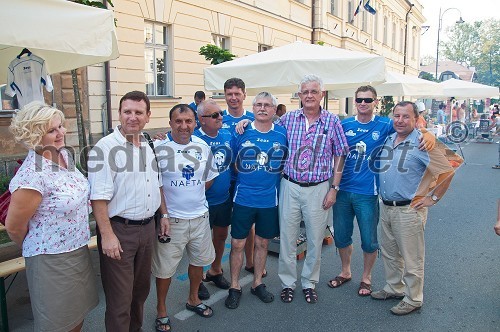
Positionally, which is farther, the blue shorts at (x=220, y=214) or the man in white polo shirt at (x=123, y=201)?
the blue shorts at (x=220, y=214)

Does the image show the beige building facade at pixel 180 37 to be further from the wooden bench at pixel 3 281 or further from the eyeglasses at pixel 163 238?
the wooden bench at pixel 3 281

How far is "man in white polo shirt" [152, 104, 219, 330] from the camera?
330cm

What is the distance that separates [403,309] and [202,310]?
1.83 metres

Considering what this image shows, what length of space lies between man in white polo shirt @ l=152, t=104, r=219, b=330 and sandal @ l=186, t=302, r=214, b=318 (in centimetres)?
31

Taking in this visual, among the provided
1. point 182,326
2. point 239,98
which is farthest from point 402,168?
point 182,326

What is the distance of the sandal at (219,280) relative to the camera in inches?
168

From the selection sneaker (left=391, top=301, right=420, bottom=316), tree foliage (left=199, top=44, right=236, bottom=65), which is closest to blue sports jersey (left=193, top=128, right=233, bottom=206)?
sneaker (left=391, top=301, right=420, bottom=316)

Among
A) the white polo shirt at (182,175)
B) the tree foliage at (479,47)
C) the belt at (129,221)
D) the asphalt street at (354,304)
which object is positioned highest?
the tree foliage at (479,47)

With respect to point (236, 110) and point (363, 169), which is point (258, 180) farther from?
point (236, 110)

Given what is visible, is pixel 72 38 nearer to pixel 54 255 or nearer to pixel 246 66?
pixel 54 255

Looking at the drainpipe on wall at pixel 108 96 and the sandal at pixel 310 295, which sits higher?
the drainpipe on wall at pixel 108 96

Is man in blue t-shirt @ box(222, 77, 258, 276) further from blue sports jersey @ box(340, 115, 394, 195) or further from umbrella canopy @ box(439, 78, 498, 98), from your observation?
umbrella canopy @ box(439, 78, 498, 98)

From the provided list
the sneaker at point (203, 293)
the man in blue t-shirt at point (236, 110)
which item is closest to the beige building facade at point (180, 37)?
the man in blue t-shirt at point (236, 110)

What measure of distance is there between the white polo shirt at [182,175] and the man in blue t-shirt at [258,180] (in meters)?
0.54
